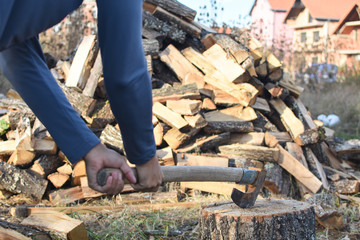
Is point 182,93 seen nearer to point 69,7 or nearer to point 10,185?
point 10,185

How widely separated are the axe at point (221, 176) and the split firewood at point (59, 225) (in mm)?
921

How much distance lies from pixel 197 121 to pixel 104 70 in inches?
112

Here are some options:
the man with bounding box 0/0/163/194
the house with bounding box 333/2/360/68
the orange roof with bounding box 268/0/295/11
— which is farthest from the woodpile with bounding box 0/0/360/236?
the orange roof with bounding box 268/0/295/11

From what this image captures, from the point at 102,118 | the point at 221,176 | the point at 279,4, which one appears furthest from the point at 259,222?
the point at 279,4

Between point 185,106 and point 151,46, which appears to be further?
point 151,46

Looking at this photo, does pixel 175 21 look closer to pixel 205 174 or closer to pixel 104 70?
pixel 205 174

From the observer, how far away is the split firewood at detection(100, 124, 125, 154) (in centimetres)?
394

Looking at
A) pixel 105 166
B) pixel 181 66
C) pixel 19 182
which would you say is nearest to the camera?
pixel 105 166

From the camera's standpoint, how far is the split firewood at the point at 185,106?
4.03 meters

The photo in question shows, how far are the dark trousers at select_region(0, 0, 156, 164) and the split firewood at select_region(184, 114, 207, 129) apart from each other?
262cm

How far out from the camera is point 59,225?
253cm

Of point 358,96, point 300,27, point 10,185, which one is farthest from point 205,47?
point 300,27

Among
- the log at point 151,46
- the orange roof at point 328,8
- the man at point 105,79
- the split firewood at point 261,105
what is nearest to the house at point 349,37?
the orange roof at point 328,8

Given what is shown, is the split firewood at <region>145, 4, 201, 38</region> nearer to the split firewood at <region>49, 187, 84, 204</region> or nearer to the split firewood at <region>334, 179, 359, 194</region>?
the split firewood at <region>49, 187, 84, 204</region>
